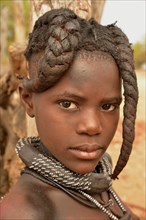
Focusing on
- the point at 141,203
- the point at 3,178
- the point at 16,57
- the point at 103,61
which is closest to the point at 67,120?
the point at 103,61

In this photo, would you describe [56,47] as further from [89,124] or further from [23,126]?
[23,126]

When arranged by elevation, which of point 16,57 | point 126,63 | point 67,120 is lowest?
point 16,57

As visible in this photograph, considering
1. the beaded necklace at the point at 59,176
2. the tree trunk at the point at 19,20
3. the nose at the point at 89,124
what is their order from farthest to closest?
the tree trunk at the point at 19,20 → the beaded necklace at the point at 59,176 → the nose at the point at 89,124

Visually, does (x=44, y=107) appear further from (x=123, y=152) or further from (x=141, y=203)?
(x=141, y=203)

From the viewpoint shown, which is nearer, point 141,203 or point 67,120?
point 67,120

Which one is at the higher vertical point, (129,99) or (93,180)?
(129,99)

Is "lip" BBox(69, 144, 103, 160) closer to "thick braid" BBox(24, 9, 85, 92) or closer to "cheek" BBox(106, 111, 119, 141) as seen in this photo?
"cheek" BBox(106, 111, 119, 141)

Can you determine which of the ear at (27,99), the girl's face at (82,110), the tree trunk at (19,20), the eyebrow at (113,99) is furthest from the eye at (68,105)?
the tree trunk at (19,20)

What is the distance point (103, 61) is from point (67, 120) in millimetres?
263

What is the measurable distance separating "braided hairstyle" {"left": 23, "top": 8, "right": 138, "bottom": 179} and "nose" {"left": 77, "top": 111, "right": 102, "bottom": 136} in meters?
0.17

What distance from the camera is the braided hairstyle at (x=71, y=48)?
5.50 feet

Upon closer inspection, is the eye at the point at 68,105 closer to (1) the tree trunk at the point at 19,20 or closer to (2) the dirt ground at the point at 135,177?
(2) the dirt ground at the point at 135,177

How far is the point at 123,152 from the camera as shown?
1912 millimetres

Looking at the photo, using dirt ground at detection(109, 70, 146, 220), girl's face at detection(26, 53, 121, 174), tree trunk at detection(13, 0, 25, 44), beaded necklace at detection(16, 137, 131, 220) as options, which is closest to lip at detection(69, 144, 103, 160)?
girl's face at detection(26, 53, 121, 174)
